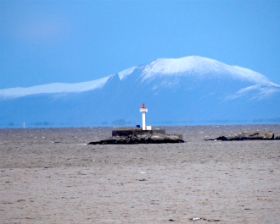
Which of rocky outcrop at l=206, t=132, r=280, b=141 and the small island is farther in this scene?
rocky outcrop at l=206, t=132, r=280, b=141

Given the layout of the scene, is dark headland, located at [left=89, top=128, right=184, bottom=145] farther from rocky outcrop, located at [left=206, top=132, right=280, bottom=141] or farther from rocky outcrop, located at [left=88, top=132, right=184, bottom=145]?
rocky outcrop, located at [left=206, top=132, right=280, bottom=141]

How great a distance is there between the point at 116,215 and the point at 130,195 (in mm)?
4102


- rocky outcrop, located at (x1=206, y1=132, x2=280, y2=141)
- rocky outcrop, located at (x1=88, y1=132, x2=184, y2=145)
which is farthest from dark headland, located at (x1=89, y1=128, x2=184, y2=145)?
rocky outcrop, located at (x1=206, y1=132, x2=280, y2=141)

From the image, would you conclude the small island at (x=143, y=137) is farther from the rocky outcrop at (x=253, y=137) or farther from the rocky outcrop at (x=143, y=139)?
the rocky outcrop at (x=253, y=137)

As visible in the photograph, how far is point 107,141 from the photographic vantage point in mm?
77312

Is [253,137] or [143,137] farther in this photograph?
[253,137]

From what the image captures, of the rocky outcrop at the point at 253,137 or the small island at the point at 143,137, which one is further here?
the rocky outcrop at the point at 253,137

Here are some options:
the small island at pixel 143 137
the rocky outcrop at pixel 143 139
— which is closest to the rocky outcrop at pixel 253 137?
the small island at pixel 143 137

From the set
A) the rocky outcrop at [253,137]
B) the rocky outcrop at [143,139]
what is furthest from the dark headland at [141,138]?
the rocky outcrop at [253,137]

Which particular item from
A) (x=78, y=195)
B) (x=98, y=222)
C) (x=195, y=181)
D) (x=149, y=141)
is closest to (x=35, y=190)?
(x=78, y=195)

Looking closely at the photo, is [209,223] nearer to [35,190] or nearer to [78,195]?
[78,195]

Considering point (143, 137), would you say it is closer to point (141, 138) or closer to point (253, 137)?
point (141, 138)

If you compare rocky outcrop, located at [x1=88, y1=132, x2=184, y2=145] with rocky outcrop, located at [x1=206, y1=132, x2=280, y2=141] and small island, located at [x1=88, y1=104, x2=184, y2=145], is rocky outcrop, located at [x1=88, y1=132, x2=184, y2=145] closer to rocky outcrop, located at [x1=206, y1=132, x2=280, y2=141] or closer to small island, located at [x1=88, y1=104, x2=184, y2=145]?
small island, located at [x1=88, y1=104, x2=184, y2=145]

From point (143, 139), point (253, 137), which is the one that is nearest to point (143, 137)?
point (143, 139)
